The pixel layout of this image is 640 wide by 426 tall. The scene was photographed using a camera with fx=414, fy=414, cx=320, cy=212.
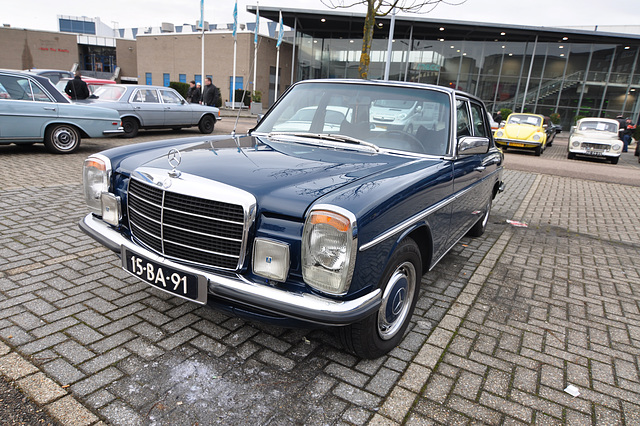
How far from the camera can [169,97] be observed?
42.9 ft

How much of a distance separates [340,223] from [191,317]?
5.18 feet

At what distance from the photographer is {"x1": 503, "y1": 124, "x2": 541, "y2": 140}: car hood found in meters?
16.1

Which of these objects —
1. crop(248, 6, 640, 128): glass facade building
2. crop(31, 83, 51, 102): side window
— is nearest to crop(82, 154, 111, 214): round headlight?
crop(31, 83, 51, 102): side window

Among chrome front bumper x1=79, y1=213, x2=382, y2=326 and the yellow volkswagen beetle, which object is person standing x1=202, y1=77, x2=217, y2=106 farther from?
chrome front bumper x1=79, y1=213, x2=382, y2=326

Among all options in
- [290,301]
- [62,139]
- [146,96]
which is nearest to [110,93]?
[146,96]

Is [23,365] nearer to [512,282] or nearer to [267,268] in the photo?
[267,268]

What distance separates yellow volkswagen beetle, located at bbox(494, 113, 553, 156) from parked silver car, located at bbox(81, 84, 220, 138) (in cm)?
1165

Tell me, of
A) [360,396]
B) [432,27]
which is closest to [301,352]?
[360,396]

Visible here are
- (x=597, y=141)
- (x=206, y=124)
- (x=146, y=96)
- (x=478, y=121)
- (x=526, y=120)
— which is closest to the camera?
(x=478, y=121)

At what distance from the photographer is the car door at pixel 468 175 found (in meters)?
3.58

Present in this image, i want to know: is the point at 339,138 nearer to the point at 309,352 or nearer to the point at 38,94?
the point at 309,352

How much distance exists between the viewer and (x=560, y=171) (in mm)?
12609

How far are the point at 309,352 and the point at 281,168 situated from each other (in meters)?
1.21

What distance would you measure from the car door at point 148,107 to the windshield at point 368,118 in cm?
972
